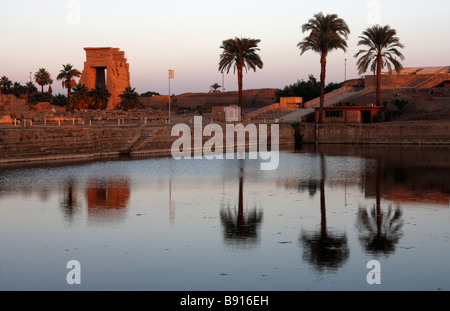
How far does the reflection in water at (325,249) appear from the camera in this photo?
12055 mm

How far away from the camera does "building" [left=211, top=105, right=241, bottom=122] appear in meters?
55.9

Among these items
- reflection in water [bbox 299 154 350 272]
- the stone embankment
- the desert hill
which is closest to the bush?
the desert hill

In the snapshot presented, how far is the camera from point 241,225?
16047 mm

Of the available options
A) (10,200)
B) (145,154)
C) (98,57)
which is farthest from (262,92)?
(10,200)

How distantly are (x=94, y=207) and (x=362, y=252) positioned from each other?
31.8ft

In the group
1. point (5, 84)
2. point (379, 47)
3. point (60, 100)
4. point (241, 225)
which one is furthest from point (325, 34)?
point (5, 84)

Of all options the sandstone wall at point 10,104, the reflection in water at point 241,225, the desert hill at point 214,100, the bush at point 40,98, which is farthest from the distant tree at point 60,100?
the reflection in water at point 241,225

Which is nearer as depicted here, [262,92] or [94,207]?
[94,207]

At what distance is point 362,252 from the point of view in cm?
1302

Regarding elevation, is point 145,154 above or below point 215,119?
below

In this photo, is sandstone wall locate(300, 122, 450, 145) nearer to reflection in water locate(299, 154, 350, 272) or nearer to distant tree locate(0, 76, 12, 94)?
reflection in water locate(299, 154, 350, 272)

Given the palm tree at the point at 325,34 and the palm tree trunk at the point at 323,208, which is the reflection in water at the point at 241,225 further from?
the palm tree at the point at 325,34
